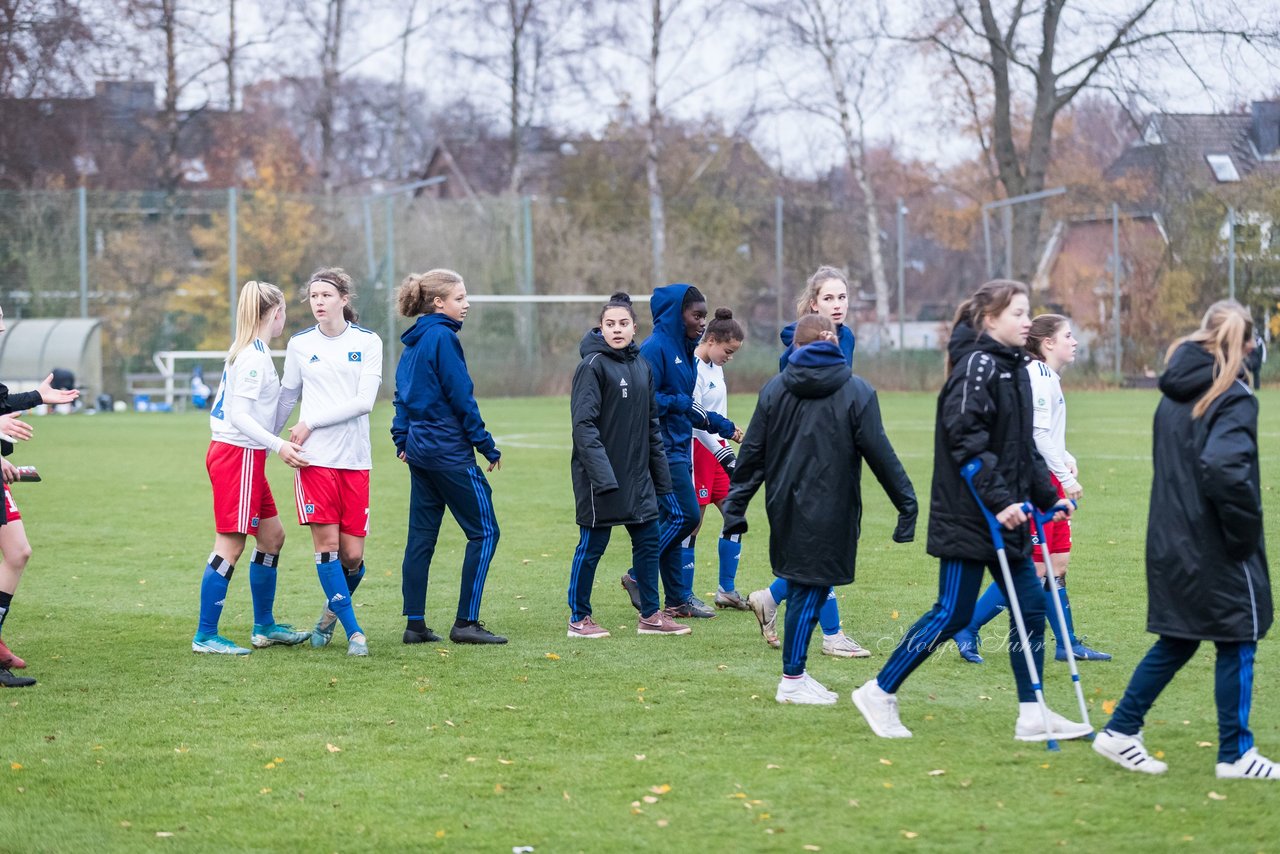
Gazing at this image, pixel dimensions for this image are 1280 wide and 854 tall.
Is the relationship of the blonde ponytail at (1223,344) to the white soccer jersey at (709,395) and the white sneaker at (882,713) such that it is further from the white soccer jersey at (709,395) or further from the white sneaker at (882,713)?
the white soccer jersey at (709,395)

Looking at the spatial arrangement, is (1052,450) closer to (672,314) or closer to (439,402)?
(672,314)

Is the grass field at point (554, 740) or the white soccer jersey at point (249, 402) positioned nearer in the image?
the grass field at point (554, 740)

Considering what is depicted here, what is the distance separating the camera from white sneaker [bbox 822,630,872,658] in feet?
24.2

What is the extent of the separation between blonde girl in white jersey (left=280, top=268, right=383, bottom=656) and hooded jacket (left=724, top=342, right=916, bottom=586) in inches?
89.2

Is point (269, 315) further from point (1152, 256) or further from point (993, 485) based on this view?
point (1152, 256)

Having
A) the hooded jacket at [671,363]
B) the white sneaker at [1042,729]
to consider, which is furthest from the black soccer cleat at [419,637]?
the white sneaker at [1042,729]

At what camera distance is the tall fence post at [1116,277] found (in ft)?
137

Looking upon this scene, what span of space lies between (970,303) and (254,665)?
386 cm

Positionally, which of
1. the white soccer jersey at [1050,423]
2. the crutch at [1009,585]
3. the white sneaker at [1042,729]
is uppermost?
the white soccer jersey at [1050,423]

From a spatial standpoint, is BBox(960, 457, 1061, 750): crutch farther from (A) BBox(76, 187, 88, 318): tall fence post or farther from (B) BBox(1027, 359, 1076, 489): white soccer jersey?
(A) BBox(76, 187, 88, 318): tall fence post

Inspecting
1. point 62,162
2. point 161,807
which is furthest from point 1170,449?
point 62,162

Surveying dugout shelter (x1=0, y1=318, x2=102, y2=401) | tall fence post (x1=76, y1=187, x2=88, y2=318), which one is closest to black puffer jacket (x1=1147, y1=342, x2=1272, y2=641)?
dugout shelter (x1=0, y1=318, x2=102, y2=401)

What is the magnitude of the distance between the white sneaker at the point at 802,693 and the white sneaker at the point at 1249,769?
1.69 metres

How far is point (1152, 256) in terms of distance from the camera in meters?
42.7
